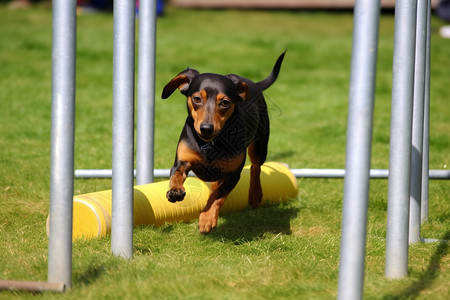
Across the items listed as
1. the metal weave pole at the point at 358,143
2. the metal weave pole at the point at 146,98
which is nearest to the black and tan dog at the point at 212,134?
the metal weave pole at the point at 146,98

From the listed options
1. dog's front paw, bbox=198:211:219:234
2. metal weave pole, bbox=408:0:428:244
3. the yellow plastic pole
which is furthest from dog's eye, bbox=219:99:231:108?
metal weave pole, bbox=408:0:428:244

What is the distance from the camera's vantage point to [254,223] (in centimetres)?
464

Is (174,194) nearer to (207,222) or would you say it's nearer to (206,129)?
(207,222)

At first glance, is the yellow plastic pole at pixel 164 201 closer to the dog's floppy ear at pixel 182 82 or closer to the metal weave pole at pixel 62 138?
the dog's floppy ear at pixel 182 82

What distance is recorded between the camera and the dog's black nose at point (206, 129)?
381 cm

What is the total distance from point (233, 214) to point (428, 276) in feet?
6.42

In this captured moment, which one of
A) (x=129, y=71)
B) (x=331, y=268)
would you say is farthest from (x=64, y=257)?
(x=331, y=268)

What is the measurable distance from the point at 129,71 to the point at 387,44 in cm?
1266

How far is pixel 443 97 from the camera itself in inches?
438

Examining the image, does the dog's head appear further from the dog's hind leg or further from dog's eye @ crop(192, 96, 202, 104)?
the dog's hind leg

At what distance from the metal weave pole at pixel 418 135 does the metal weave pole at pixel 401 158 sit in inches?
30.1

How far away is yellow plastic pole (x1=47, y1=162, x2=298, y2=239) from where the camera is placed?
392cm

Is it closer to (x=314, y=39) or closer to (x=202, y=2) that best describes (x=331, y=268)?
(x=314, y=39)

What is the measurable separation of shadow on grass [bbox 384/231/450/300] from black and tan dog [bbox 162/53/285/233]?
129 cm
